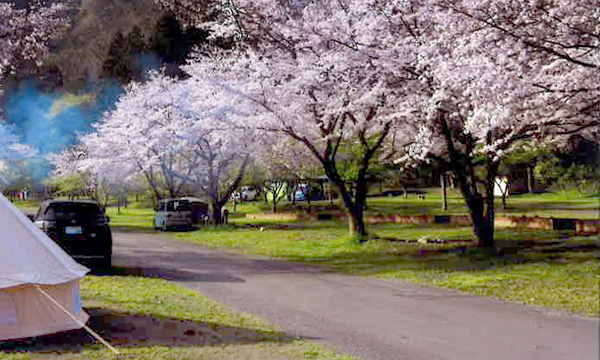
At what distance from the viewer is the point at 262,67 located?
16.0 m

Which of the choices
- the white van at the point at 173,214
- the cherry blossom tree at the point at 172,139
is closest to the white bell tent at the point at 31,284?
the cherry blossom tree at the point at 172,139

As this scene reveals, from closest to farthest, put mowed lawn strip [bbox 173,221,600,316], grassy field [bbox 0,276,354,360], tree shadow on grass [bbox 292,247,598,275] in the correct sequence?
grassy field [bbox 0,276,354,360], mowed lawn strip [bbox 173,221,600,316], tree shadow on grass [bbox 292,247,598,275]

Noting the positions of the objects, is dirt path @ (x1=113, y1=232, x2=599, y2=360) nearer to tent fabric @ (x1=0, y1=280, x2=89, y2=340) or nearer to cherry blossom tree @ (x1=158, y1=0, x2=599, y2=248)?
tent fabric @ (x1=0, y1=280, x2=89, y2=340)

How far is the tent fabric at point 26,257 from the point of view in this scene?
6.68 metres

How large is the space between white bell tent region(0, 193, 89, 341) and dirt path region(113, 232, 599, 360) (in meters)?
2.51

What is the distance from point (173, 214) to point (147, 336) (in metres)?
19.5

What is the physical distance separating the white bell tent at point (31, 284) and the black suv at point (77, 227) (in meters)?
4.76

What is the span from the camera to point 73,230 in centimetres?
1204

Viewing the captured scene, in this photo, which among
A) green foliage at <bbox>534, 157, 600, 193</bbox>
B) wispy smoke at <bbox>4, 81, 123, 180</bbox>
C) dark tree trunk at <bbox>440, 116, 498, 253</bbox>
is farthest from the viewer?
wispy smoke at <bbox>4, 81, 123, 180</bbox>

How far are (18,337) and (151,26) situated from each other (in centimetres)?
1900

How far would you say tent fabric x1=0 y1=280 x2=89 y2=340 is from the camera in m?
6.67

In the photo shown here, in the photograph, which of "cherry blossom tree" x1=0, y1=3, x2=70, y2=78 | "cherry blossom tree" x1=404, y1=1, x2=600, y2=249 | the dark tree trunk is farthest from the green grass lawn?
"cherry blossom tree" x1=0, y1=3, x2=70, y2=78

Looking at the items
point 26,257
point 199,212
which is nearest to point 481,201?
point 26,257

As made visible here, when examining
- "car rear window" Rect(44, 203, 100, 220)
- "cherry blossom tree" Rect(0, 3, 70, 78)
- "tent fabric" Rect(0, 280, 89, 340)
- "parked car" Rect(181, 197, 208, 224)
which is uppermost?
"cherry blossom tree" Rect(0, 3, 70, 78)
